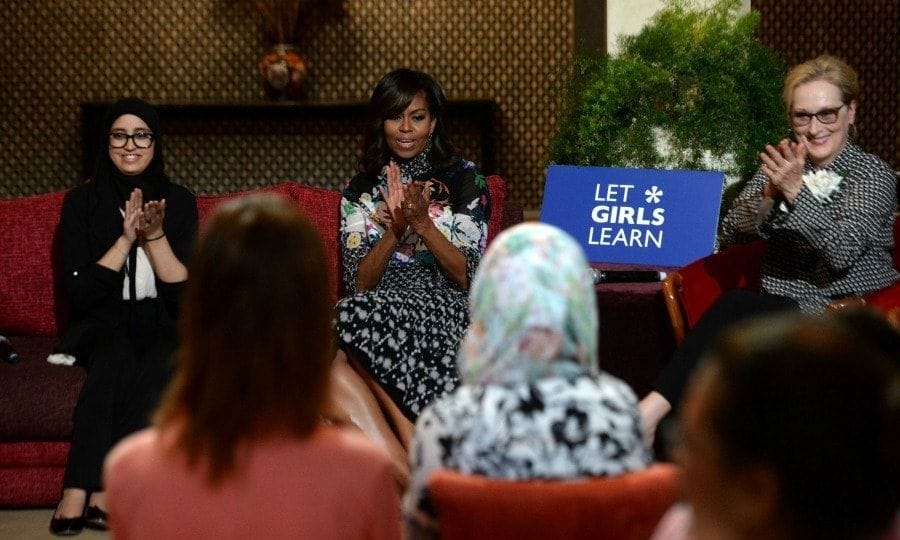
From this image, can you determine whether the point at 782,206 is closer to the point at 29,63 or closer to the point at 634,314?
the point at 634,314

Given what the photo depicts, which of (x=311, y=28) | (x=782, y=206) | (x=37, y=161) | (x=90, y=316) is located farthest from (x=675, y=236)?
(x=37, y=161)

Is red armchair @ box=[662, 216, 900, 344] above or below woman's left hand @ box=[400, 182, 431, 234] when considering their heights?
below

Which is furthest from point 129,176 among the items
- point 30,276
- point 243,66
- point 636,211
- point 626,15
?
point 243,66

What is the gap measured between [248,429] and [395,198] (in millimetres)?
2270

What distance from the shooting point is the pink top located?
149 cm

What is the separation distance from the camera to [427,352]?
349 centimetres

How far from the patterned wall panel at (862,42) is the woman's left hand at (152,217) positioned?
484cm

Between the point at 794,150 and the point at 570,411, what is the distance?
6.28 ft

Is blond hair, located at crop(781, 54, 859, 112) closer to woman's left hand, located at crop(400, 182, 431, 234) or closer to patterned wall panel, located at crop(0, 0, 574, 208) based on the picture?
woman's left hand, located at crop(400, 182, 431, 234)

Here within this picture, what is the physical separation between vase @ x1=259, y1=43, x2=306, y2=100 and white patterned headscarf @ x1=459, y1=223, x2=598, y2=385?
562 cm

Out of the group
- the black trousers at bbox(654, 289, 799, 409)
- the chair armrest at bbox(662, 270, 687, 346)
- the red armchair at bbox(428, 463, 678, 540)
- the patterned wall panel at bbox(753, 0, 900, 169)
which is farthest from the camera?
the patterned wall panel at bbox(753, 0, 900, 169)

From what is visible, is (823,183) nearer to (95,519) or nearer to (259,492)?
(95,519)

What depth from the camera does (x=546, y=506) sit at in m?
1.44

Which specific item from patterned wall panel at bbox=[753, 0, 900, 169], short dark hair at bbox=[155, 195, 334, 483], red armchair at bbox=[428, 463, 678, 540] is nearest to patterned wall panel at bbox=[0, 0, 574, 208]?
patterned wall panel at bbox=[753, 0, 900, 169]
